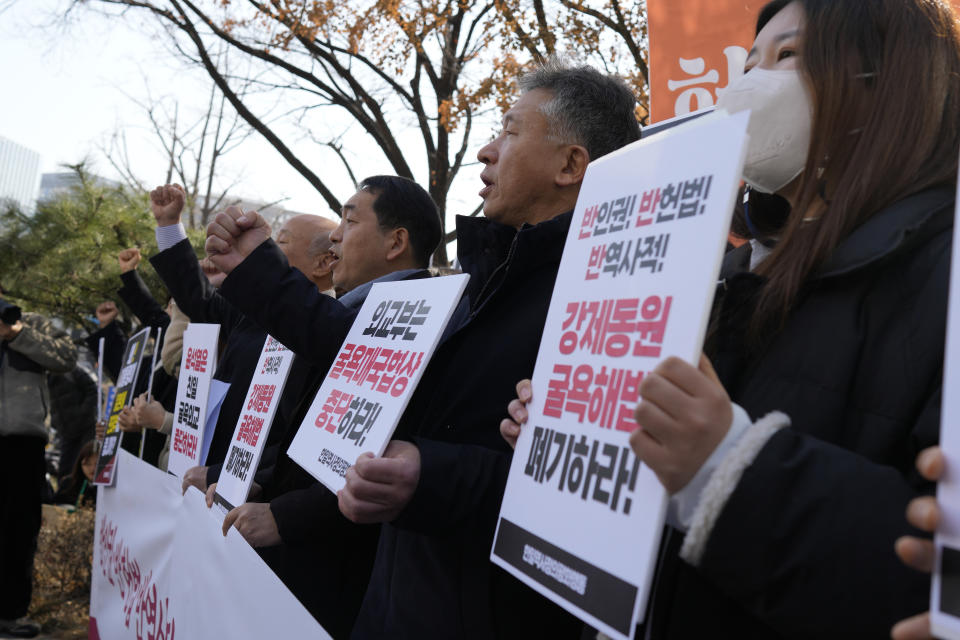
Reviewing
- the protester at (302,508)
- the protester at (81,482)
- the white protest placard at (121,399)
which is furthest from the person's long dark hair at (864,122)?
the protester at (81,482)

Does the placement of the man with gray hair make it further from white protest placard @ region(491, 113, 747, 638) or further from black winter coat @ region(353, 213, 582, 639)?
white protest placard @ region(491, 113, 747, 638)

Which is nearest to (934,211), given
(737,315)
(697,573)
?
(737,315)

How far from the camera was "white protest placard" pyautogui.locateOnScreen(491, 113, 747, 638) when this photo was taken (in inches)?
39.9

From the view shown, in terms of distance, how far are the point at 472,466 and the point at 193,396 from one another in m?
1.85

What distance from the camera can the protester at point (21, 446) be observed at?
201 inches

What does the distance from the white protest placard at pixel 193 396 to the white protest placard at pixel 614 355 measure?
210cm

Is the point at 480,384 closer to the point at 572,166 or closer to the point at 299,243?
the point at 572,166

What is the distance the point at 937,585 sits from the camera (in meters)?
0.77

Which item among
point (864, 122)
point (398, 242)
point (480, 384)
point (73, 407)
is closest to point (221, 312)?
point (398, 242)

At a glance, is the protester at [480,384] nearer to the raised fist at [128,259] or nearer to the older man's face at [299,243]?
the older man's face at [299,243]

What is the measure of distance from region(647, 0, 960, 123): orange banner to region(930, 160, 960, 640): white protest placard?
278 cm

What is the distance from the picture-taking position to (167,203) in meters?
→ 3.61

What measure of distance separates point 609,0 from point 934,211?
680 centimetres

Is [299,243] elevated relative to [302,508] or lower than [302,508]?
elevated
